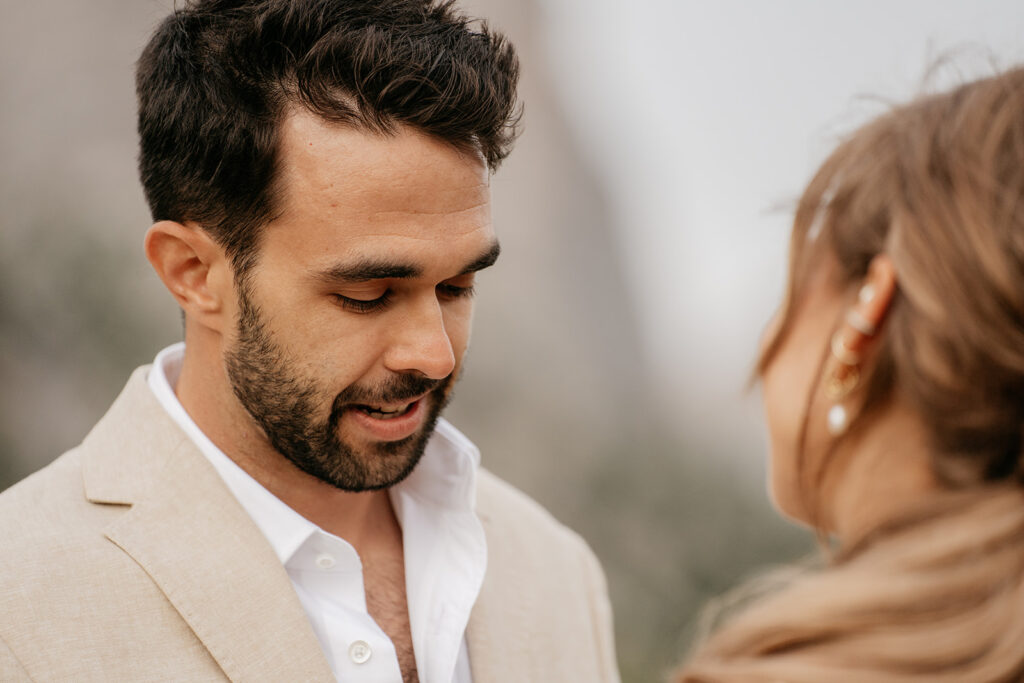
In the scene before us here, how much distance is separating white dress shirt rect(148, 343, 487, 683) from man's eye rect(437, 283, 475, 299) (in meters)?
0.42

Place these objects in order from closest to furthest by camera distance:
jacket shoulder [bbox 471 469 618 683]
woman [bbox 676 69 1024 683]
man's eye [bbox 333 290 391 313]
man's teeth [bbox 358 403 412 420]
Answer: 1. woman [bbox 676 69 1024 683]
2. man's eye [bbox 333 290 391 313]
3. man's teeth [bbox 358 403 412 420]
4. jacket shoulder [bbox 471 469 618 683]

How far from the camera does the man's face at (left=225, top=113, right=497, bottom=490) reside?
2059mm

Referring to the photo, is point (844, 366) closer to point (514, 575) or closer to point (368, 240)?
point (368, 240)

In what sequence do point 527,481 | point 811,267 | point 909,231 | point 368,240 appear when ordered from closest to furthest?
point 909,231 < point 811,267 < point 368,240 < point 527,481

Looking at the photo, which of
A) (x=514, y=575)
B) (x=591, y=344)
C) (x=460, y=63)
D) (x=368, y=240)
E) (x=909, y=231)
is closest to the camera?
(x=909, y=231)

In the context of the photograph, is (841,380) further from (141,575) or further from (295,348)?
(141,575)

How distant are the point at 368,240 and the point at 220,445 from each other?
2.00 ft

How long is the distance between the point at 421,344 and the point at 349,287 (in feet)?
0.67

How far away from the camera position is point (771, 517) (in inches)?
274

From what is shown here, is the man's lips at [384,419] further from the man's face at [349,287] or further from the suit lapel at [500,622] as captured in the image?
the suit lapel at [500,622]

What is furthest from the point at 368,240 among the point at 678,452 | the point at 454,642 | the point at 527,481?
the point at 678,452

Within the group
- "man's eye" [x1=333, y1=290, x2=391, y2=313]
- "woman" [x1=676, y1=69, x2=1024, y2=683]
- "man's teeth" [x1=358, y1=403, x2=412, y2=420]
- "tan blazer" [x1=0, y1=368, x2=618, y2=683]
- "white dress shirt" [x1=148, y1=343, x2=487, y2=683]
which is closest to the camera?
"woman" [x1=676, y1=69, x2=1024, y2=683]

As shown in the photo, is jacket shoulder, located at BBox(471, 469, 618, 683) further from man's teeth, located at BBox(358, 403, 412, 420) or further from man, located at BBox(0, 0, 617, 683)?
man's teeth, located at BBox(358, 403, 412, 420)

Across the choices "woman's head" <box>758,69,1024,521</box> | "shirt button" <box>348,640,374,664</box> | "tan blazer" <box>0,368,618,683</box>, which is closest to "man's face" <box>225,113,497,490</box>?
"tan blazer" <box>0,368,618,683</box>
